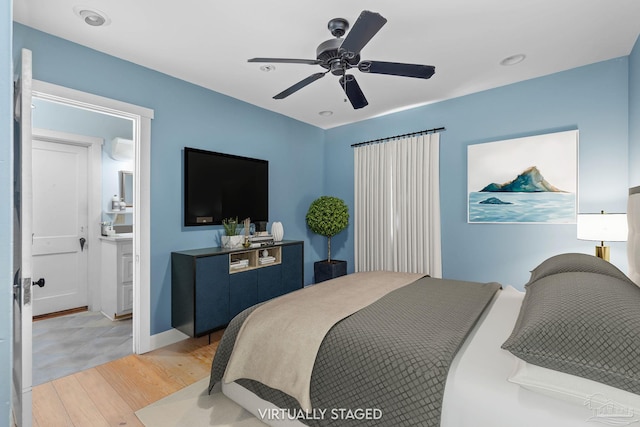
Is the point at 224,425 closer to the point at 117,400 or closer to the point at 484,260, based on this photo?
the point at 117,400

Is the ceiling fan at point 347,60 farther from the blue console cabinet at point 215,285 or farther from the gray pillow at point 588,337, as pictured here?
the blue console cabinet at point 215,285

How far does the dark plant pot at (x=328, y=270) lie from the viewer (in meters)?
4.26

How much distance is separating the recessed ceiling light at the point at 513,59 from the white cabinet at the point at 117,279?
4.23 meters

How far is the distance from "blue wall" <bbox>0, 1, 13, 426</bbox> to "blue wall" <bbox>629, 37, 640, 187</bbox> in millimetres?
3598

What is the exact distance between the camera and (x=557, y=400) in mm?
1102

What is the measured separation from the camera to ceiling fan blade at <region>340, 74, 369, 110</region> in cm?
230

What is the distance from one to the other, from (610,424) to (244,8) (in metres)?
2.67

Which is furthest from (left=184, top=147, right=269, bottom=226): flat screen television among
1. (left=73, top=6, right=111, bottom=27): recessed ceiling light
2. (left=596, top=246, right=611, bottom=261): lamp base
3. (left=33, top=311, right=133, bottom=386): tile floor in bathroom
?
(left=596, top=246, right=611, bottom=261): lamp base

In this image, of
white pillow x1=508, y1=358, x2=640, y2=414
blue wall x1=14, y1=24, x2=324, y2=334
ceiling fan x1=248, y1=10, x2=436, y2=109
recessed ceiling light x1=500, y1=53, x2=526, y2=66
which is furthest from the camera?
recessed ceiling light x1=500, y1=53, x2=526, y2=66

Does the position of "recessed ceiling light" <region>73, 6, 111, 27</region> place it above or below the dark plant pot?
above

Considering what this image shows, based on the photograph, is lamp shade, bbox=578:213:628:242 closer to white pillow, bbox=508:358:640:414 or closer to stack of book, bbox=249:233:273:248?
white pillow, bbox=508:358:640:414

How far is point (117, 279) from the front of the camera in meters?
3.60

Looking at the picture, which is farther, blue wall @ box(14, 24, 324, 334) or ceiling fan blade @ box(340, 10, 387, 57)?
blue wall @ box(14, 24, 324, 334)

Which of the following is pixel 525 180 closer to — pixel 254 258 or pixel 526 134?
pixel 526 134
